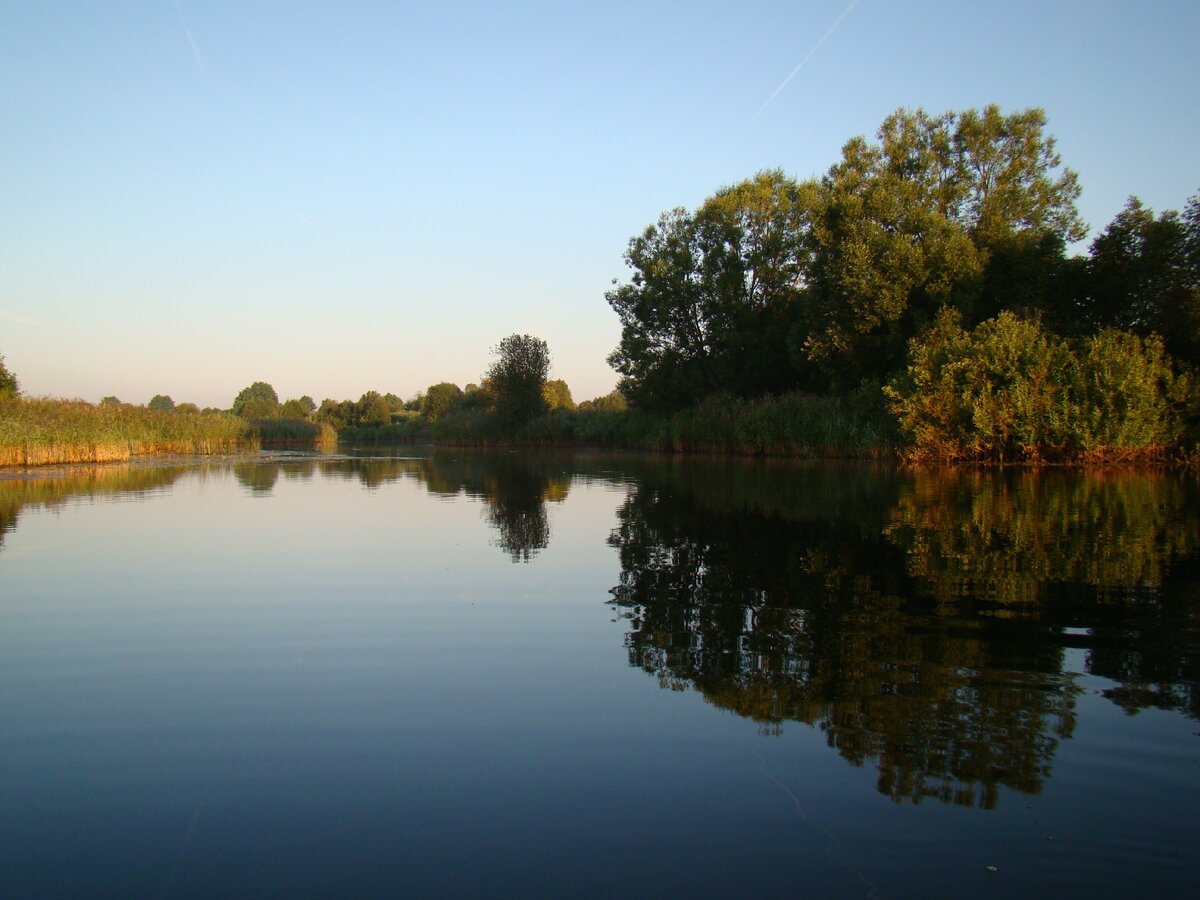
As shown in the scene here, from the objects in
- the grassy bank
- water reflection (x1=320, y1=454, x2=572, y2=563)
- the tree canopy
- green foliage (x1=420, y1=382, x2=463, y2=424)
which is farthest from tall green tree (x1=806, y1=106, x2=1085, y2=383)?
green foliage (x1=420, y1=382, x2=463, y2=424)

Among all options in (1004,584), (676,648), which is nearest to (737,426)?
(1004,584)

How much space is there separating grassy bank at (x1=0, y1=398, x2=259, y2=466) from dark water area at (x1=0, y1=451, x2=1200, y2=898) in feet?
70.2

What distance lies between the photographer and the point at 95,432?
3156 cm

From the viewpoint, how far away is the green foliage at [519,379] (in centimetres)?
6181

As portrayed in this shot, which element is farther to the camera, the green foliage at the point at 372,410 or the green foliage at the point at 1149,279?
the green foliage at the point at 372,410

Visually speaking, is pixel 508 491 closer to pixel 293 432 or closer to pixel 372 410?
pixel 293 432

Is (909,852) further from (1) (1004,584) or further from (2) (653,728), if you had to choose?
(1) (1004,584)

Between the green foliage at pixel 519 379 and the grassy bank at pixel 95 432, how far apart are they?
21649 millimetres

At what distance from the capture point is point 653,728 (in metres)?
4.46

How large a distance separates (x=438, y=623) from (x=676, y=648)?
216cm

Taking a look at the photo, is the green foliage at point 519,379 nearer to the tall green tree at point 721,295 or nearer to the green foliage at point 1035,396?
the tall green tree at point 721,295

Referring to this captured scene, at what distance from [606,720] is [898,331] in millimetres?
33819

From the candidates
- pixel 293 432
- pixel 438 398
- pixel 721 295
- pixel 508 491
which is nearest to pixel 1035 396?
pixel 508 491

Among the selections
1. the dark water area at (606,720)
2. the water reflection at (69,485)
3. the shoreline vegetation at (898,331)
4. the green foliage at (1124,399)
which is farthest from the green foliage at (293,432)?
the dark water area at (606,720)
